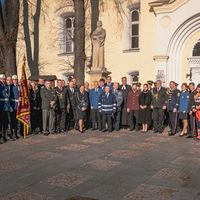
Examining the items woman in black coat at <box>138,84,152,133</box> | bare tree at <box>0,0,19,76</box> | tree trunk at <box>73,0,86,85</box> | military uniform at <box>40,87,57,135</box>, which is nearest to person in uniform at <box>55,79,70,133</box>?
military uniform at <box>40,87,57,135</box>

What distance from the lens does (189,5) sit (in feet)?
49.4

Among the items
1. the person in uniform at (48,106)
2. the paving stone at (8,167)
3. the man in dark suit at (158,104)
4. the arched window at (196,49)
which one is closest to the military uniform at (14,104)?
the person in uniform at (48,106)

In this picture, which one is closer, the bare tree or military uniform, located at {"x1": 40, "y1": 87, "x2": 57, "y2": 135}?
military uniform, located at {"x1": 40, "y1": 87, "x2": 57, "y2": 135}

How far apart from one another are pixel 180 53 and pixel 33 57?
9.97m

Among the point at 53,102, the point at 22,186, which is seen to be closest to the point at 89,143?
the point at 53,102

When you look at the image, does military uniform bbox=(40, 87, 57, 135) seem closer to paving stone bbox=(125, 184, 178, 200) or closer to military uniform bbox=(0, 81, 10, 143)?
military uniform bbox=(0, 81, 10, 143)

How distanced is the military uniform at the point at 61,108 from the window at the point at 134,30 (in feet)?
26.0

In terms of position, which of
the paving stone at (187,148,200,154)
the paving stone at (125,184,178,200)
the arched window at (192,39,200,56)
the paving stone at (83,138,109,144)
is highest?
the arched window at (192,39,200,56)

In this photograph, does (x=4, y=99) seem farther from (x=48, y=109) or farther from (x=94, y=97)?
(x=94, y=97)

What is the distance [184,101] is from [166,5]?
635 centimetres

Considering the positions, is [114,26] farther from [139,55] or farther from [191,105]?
[191,105]

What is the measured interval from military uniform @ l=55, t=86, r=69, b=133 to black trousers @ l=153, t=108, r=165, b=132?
322cm

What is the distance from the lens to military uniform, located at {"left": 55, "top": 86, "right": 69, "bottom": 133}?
1134 centimetres

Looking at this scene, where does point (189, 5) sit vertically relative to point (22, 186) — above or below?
above
